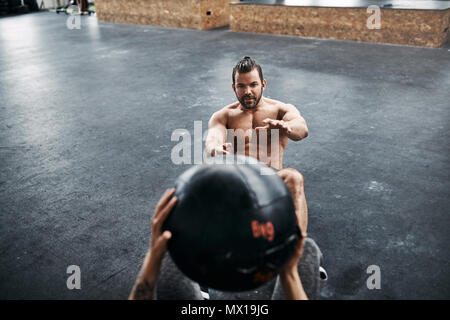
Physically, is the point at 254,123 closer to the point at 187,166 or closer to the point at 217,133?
the point at 217,133

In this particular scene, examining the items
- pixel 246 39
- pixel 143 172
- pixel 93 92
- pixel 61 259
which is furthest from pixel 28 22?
pixel 61 259

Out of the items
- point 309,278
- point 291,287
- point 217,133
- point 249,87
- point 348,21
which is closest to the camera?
point 291,287

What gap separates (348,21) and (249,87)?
7145mm

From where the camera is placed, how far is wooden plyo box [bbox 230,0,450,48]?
306 inches

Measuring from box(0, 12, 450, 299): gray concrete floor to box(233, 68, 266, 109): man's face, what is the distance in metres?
1.09

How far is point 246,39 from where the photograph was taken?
946 cm

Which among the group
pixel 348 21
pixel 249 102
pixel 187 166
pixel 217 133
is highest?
pixel 348 21

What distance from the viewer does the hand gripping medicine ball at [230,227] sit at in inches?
54.0

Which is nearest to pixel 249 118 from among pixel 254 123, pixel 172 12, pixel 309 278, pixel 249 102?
pixel 254 123

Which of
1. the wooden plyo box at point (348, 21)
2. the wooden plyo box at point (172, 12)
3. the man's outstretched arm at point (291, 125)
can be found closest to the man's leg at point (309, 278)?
the man's outstretched arm at point (291, 125)

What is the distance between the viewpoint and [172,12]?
11.3 meters

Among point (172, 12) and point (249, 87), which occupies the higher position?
point (172, 12)

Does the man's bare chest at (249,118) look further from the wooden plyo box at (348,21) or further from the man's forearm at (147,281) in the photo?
the wooden plyo box at (348,21)

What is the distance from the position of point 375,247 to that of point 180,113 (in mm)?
3246
